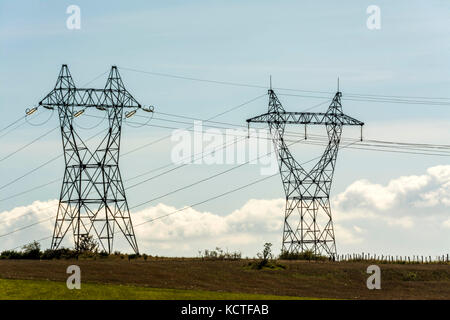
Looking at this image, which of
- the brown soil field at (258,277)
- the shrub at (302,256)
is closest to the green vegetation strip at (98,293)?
the brown soil field at (258,277)

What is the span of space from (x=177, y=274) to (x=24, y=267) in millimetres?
11621

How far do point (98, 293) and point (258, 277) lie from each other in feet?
60.8

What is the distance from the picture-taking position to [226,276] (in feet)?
226

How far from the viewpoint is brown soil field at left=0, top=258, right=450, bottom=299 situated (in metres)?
62.5

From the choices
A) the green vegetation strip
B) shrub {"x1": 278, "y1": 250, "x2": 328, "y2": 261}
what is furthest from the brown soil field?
shrub {"x1": 278, "y1": 250, "x2": 328, "y2": 261}

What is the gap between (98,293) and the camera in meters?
54.2

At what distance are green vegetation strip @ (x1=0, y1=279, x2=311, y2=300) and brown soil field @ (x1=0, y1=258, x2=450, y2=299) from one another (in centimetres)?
313

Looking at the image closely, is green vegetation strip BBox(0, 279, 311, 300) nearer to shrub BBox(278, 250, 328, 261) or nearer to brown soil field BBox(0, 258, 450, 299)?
brown soil field BBox(0, 258, 450, 299)

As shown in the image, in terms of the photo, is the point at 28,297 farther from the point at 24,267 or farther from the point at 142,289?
the point at 24,267

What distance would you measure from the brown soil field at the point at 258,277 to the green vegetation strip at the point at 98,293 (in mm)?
3129

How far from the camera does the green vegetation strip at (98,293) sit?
52.7m

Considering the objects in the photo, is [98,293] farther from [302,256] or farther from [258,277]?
[302,256]

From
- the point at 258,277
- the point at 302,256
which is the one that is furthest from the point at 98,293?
the point at 302,256
